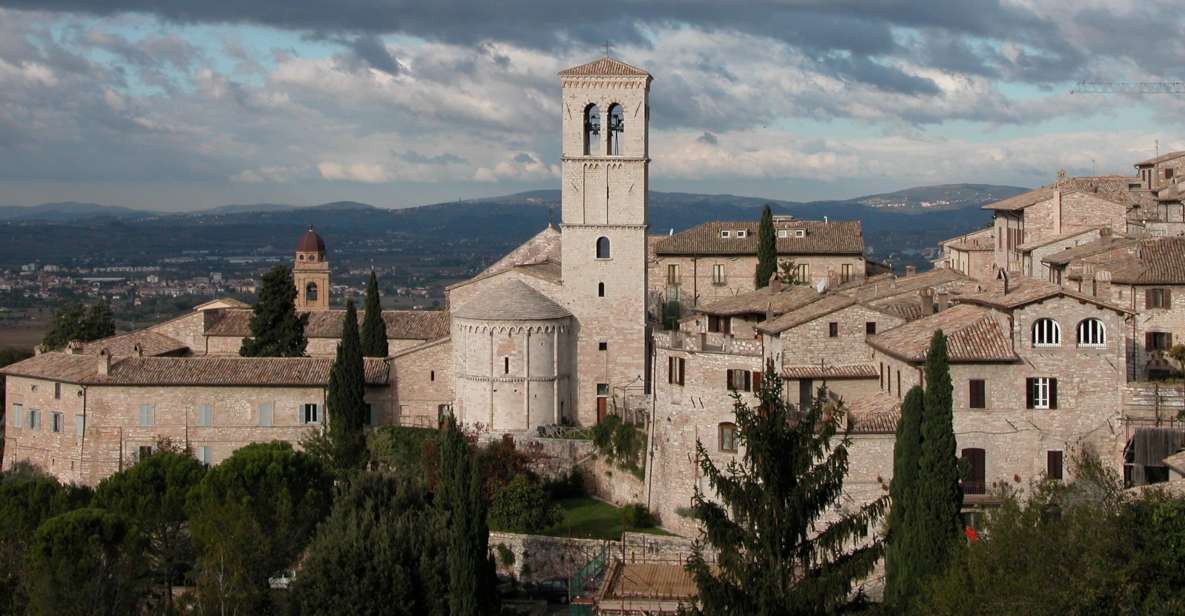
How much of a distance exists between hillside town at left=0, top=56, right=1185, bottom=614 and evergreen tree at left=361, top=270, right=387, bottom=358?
321 cm

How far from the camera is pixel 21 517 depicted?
4484cm

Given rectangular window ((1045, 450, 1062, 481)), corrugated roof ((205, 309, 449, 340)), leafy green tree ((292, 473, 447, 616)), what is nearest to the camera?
leafy green tree ((292, 473, 447, 616))

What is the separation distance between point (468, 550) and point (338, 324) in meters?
34.0

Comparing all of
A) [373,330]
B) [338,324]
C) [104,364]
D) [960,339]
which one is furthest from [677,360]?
[338,324]

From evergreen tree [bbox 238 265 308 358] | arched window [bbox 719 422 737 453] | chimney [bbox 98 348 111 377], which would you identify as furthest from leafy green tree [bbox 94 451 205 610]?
arched window [bbox 719 422 737 453]

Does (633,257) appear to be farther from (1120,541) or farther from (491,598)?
(1120,541)

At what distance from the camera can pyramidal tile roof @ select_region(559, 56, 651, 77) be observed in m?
56.7

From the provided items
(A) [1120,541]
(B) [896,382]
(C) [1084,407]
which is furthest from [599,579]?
(A) [1120,541]

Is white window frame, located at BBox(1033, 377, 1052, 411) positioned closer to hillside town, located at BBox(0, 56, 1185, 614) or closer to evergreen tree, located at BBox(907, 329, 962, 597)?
hillside town, located at BBox(0, 56, 1185, 614)

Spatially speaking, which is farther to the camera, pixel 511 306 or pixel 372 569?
pixel 511 306

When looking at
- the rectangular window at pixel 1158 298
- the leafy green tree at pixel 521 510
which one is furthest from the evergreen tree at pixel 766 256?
the leafy green tree at pixel 521 510

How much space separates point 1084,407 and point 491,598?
1617cm

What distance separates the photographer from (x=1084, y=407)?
3897 centimetres

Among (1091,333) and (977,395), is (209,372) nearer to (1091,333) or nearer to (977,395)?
(977,395)
